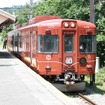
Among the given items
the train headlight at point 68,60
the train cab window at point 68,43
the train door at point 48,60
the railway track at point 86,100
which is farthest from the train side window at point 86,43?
the railway track at point 86,100

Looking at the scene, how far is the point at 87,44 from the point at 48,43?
5.25ft

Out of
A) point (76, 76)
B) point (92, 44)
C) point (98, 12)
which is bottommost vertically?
point (76, 76)

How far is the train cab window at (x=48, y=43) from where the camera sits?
54.7ft

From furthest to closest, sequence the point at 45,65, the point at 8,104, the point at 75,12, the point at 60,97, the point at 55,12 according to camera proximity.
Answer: the point at 55,12 → the point at 75,12 → the point at 45,65 → the point at 60,97 → the point at 8,104

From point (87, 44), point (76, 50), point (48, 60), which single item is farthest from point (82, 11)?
point (48, 60)

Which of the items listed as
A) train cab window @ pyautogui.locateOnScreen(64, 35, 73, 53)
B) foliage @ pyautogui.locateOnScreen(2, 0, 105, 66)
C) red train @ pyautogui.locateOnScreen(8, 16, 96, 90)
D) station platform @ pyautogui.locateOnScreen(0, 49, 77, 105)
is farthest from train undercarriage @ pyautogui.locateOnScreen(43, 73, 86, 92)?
foliage @ pyautogui.locateOnScreen(2, 0, 105, 66)

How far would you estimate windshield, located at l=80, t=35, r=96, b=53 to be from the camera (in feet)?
55.4

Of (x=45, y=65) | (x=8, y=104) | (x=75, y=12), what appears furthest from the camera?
(x=75, y=12)

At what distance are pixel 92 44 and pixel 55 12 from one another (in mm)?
15948

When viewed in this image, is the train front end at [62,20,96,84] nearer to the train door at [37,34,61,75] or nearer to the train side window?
the train side window

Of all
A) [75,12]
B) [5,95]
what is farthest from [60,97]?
[75,12]

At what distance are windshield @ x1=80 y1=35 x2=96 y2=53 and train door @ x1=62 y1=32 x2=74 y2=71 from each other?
45 cm

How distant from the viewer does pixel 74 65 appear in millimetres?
16641

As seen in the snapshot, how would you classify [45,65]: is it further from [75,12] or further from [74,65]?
[75,12]
